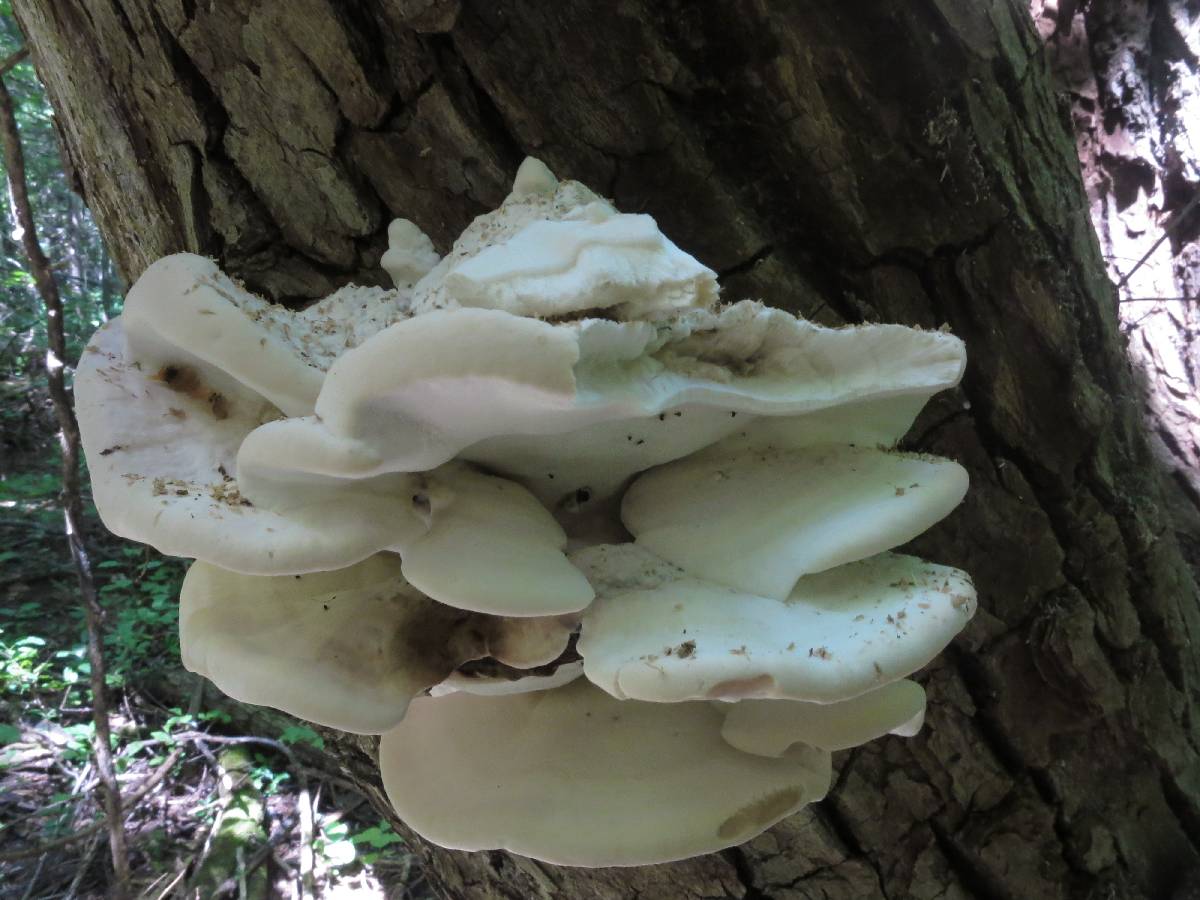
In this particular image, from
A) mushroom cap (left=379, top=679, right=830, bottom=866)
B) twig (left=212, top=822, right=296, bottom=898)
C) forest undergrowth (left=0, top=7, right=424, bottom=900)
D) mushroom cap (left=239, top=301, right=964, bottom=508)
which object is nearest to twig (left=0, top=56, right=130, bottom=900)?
forest undergrowth (left=0, top=7, right=424, bottom=900)

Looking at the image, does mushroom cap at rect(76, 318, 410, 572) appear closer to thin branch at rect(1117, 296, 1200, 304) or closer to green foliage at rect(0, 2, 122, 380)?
thin branch at rect(1117, 296, 1200, 304)

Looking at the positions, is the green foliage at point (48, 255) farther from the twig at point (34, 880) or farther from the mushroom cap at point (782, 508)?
the mushroom cap at point (782, 508)

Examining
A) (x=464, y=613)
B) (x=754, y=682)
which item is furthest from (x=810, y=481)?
(x=464, y=613)

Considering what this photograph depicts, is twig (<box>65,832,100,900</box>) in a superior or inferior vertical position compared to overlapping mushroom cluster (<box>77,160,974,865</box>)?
inferior

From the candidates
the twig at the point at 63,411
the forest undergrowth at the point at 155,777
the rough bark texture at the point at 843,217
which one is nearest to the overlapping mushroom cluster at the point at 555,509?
the rough bark texture at the point at 843,217

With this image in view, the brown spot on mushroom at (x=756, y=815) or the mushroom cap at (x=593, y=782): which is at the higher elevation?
the mushroom cap at (x=593, y=782)

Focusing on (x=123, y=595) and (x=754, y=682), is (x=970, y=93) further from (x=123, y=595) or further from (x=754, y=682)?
(x=123, y=595)

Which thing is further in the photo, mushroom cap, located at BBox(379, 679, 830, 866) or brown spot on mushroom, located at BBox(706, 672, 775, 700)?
mushroom cap, located at BBox(379, 679, 830, 866)
